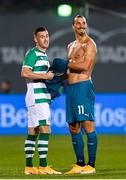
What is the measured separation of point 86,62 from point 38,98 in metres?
0.82

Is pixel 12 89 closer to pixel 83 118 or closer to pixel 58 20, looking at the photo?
pixel 58 20

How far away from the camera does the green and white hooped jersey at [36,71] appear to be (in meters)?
12.6

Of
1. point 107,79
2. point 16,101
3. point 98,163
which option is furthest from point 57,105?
point 98,163

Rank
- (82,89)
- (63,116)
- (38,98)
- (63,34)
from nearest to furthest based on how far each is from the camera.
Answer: (38,98), (82,89), (63,116), (63,34)

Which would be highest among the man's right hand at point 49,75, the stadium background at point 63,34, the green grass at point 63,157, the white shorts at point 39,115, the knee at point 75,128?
the stadium background at point 63,34

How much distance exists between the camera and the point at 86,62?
12.8 m

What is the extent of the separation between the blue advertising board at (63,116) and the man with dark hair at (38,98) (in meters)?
8.46

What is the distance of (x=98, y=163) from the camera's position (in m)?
14.9

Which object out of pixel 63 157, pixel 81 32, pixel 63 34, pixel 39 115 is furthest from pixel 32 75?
pixel 63 34

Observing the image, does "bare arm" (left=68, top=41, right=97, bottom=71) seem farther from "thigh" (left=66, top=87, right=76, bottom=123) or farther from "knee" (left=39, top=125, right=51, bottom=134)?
"knee" (left=39, top=125, right=51, bottom=134)

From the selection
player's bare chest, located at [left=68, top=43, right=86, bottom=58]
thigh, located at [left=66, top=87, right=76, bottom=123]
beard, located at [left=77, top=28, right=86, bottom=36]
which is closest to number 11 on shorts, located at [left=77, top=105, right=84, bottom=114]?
thigh, located at [left=66, top=87, right=76, bottom=123]

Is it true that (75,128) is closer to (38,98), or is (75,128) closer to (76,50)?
(38,98)

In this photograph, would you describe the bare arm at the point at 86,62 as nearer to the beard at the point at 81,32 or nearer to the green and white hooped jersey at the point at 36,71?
the beard at the point at 81,32

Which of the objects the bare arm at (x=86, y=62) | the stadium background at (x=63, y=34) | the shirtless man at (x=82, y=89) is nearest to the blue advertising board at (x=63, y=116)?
the stadium background at (x=63, y=34)
